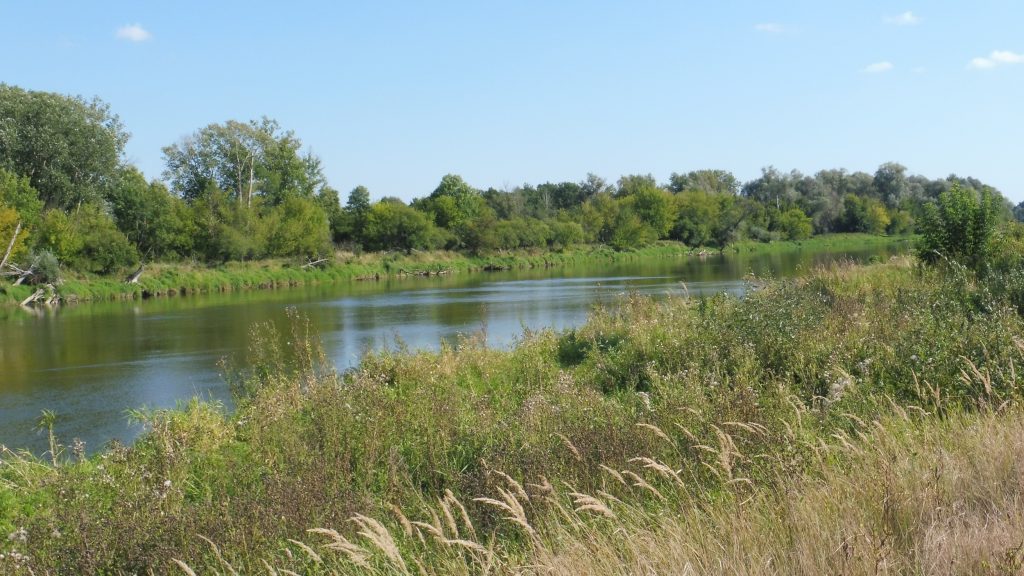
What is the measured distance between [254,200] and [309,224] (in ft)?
25.6

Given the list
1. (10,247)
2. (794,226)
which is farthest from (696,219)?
(10,247)

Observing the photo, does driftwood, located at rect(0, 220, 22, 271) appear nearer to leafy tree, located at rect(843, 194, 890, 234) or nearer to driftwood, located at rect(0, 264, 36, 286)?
driftwood, located at rect(0, 264, 36, 286)

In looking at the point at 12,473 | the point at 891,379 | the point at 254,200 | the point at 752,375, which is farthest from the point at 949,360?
the point at 254,200

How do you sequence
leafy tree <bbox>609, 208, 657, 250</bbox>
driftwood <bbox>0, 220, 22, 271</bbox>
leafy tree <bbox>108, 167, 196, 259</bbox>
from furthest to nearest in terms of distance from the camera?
leafy tree <bbox>609, 208, 657, 250</bbox>
leafy tree <bbox>108, 167, 196, 259</bbox>
driftwood <bbox>0, 220, 22, 271</bbox>

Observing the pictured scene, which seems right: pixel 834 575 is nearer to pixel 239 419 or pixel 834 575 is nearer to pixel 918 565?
pixel 918 565

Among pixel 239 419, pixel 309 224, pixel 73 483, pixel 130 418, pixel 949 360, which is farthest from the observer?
pixel 309 224

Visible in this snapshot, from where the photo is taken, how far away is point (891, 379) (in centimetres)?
768

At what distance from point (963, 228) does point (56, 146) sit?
152ft

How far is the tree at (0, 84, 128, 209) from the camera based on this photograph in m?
47.1

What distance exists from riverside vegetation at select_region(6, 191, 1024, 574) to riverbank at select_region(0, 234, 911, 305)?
34.8 metres

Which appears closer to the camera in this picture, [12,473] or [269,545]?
[269,545]

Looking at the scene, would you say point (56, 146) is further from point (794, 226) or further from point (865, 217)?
point (865, 217)

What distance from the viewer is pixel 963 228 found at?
1675cm

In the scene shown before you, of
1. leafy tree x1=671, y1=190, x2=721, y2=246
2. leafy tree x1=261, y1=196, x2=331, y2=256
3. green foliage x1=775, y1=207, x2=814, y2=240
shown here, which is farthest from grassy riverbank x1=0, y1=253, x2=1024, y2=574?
green foliage x1=775, y1=207, x2=814, y2=240
